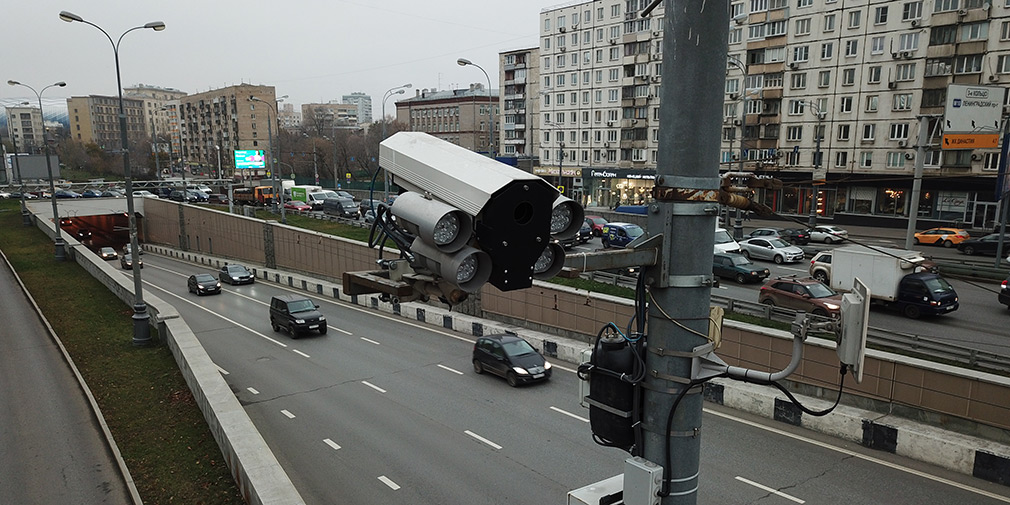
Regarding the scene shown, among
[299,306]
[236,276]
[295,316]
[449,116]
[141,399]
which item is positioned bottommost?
[236,276]

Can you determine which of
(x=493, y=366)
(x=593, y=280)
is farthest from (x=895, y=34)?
(x=493, y=366)

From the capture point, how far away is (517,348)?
18.2m

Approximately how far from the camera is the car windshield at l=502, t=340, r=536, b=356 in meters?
18.0

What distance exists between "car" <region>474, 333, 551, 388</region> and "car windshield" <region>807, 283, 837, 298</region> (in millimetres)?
10616

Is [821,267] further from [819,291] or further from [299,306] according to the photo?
[299,306]

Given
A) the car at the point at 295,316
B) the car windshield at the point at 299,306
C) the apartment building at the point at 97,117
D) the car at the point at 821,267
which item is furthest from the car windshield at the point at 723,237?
the apartment building at the point at 97,117

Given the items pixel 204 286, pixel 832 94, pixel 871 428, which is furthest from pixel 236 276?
pixel 832 94

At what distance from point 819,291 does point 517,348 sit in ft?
38.4

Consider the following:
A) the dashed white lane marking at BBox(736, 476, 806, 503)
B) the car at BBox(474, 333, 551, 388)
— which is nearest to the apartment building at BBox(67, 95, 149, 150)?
the car at BBox(474, 333, 551, 388)

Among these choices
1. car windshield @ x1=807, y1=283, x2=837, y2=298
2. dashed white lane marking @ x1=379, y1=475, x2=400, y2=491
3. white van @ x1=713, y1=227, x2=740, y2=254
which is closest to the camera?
dashed white lane marking @ x1=379, y1=475, x2=400, y2=491

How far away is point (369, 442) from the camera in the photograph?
45.9 feet

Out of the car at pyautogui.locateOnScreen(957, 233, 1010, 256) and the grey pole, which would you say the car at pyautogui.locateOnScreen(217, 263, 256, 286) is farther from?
the car at pyautogui.locateOnScreen(957, 233, 1010, 256)

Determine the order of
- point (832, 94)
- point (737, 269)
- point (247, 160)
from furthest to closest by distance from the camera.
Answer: point (247, 160) < point (832, 94) < point (737, 269)

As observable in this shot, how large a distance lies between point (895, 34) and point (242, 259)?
52773mm
